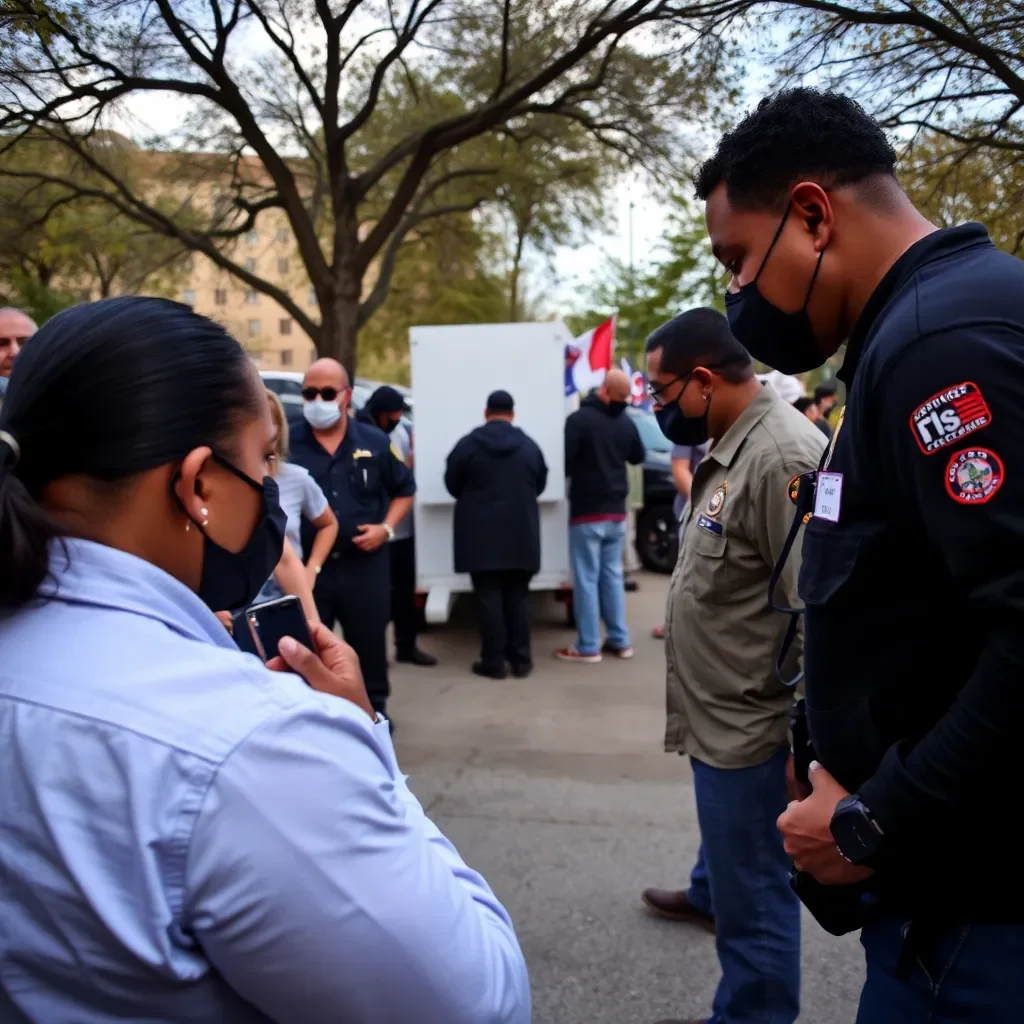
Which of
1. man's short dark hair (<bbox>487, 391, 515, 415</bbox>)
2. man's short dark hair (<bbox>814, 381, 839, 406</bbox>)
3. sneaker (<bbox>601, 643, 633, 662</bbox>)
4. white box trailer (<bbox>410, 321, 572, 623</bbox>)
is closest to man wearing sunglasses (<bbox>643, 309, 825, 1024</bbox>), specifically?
man's short dark hair (<bbox>487, 391, 515, 415</bbox>)

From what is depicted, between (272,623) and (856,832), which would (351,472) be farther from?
(856,832)

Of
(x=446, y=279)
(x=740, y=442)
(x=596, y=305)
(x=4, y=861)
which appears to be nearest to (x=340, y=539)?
(x=740, y=442)

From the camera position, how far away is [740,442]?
252cm

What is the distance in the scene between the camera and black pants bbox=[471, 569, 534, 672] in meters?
6.99

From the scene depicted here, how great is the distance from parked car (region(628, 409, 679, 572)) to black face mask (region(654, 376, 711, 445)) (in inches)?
303

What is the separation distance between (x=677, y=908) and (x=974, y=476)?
2787 mm

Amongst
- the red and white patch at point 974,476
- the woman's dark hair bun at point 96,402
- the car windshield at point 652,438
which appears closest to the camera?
the woman's dark hair bun at point 96,402

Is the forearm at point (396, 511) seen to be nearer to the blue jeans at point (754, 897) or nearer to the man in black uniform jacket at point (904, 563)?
the blue jeans at point (754, 897)

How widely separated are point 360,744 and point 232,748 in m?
0.14

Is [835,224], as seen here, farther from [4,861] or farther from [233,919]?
[4,861]

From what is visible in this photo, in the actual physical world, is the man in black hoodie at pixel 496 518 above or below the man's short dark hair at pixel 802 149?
below

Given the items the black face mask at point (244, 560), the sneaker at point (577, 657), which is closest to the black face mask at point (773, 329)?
the black face mask at point (244, 560)

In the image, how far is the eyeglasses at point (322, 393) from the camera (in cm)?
492

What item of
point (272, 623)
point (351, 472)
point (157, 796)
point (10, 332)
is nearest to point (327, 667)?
point (272, 623)
